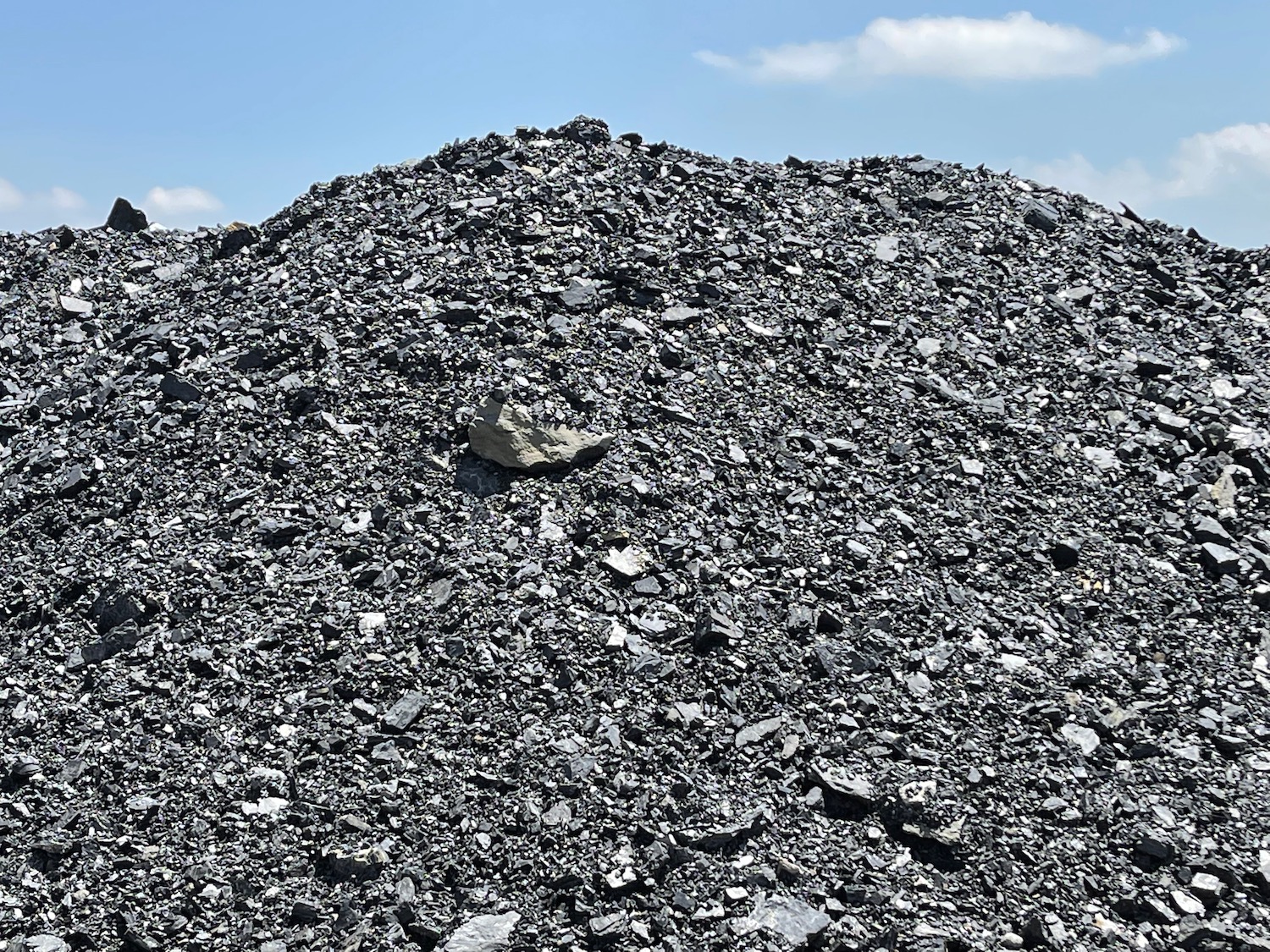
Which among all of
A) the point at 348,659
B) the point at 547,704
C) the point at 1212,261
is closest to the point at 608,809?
the point at 547,704

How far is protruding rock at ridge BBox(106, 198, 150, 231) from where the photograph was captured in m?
11.9

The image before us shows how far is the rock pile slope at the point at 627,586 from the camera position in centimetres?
553

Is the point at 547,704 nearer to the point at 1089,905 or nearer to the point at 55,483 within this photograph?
the point at 1089,905

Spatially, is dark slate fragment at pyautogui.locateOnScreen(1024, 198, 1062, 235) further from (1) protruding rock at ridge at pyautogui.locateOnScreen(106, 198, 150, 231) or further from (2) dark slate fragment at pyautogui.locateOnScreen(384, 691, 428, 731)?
(1) protruding rock at ridge at pyautogui.locateOnScreen(106, 198, 150, 231)

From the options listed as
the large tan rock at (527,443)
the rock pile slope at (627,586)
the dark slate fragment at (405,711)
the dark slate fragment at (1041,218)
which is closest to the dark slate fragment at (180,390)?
the rock pile slope at (627,586)

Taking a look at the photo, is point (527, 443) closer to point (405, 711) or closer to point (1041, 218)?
point (405, 711)

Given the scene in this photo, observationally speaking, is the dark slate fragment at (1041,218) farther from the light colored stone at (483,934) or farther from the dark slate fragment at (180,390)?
the light colored stone at (483,934)

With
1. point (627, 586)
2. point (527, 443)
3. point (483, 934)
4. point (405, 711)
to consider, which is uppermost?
point (527, 443)

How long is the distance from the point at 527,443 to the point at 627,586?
4.46ft

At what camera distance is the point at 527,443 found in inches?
294

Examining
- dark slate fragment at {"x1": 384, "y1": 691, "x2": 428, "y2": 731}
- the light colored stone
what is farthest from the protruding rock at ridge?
the light colored stone

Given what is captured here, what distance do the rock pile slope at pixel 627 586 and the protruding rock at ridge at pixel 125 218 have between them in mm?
1623

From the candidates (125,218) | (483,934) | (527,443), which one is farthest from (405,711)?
(125,218)

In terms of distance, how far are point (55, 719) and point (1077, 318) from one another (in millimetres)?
8794
